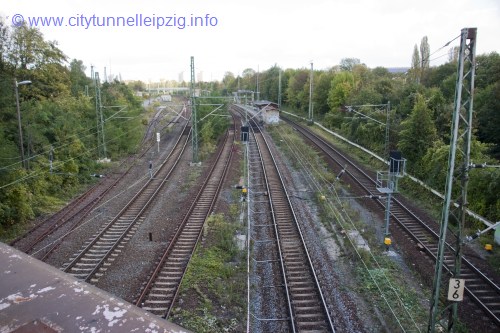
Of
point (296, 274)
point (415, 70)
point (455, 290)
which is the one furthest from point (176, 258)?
point (415, 70)

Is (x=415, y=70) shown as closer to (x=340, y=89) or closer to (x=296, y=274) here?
(x=340, y=89)

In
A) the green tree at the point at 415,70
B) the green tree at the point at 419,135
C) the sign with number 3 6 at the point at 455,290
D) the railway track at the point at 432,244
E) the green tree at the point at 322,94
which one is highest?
the green tree at the point at 415,70

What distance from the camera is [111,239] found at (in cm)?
1409

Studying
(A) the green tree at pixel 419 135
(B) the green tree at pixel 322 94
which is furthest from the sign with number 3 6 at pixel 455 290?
(B) the green tree at pixel 322 94

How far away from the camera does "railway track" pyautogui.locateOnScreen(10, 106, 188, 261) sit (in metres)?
13.3

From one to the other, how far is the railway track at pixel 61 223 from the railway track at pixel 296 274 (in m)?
7.56

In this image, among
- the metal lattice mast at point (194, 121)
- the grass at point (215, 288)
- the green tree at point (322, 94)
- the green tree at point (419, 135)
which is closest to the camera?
the grass at point (215, 288)

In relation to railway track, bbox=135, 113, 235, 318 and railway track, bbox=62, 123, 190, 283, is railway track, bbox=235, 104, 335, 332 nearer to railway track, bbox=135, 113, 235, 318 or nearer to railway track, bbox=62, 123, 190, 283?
railway track, bbox=135, 113, 235, 318

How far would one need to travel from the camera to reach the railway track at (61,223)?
13257 mm

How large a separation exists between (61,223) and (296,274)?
377 inches

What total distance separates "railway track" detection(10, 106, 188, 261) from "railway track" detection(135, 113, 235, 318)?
388cm

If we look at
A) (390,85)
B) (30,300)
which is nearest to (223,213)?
(30,300)

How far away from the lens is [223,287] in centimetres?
1096

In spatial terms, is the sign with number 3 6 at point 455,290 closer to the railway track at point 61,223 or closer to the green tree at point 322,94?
the railway track at point 61,223
